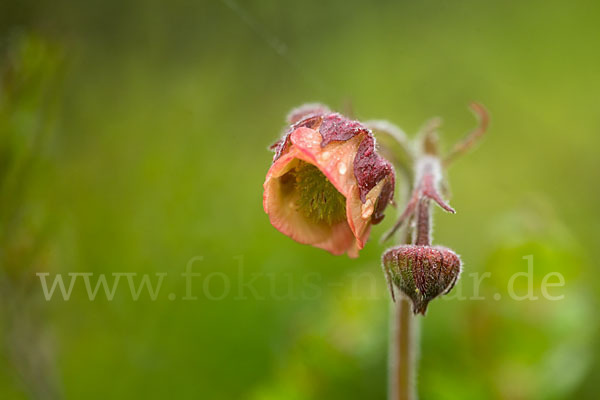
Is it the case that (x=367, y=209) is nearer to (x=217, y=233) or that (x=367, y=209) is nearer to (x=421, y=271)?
(x=421, y=271)

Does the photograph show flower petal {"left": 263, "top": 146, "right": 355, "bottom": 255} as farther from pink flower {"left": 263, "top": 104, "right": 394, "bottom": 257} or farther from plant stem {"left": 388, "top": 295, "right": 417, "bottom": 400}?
plant stem {"left": 388, "top": 295, "right": 417, "bottom": 400}

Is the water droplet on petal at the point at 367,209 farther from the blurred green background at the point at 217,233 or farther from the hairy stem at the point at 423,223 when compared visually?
the blurred green background at the point at 217,233

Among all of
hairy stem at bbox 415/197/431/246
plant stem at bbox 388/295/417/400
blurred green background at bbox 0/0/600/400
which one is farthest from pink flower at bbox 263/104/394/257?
blurred green background at bbox 0/0/600/400

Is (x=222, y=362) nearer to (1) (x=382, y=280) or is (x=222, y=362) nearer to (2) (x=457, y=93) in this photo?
(1) (x=382, y=280)

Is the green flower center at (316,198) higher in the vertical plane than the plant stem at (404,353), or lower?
higher

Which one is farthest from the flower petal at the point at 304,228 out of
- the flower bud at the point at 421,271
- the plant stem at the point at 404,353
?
the plant stem at the point at 404,353

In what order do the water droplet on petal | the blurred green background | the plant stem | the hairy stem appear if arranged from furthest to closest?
1. the blurred green background
2. the plant stem
3. the hairy stem
4. the water droplet on petal

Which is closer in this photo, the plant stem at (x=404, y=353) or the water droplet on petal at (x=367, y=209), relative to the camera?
the water droplet on petal at (x=367, y=209)
